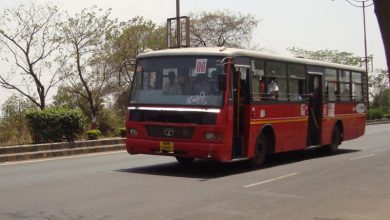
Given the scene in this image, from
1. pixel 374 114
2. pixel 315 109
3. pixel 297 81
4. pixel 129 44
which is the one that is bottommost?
pixel 315 109

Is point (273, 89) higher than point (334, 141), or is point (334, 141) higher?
point (273, 89)

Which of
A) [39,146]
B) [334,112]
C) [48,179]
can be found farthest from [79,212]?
[334,112]

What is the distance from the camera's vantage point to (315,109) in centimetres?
1692

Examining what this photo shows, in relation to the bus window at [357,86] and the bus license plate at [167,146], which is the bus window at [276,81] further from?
the bus window at [357,86]

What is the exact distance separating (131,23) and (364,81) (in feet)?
52.3

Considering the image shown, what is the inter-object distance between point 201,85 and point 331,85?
6923 mm

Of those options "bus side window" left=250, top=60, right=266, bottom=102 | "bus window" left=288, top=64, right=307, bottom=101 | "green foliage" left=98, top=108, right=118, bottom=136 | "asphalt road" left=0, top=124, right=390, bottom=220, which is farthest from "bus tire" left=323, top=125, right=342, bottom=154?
"green foliage" left=98, top=108, right=118, bottom=136

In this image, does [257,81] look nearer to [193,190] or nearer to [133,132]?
[133,132]

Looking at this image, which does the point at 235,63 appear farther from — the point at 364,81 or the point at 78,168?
the point at 364,81

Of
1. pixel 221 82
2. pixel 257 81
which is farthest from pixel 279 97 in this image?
pixel 221 82

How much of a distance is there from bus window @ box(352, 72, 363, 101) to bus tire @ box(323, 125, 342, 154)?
4.72 ft

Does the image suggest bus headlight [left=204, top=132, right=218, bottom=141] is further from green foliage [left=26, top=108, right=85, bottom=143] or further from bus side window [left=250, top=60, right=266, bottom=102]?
green foliage [left=26, top=108, right=85, bottom=143]

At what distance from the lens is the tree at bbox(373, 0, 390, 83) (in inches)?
194

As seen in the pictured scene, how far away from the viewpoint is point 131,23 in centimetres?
3247
